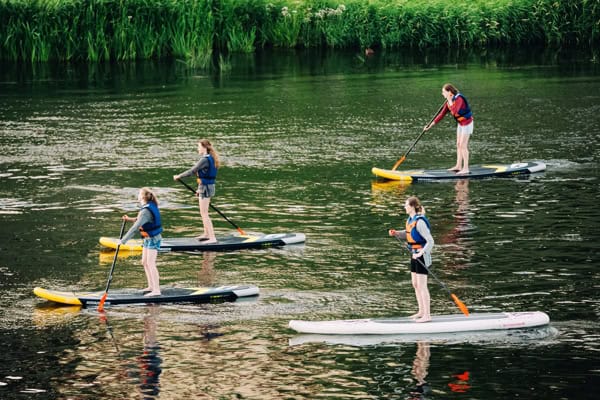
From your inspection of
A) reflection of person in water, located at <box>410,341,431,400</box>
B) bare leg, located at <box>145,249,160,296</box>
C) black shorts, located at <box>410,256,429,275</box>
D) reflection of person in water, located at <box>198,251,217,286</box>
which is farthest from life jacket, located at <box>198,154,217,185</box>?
reflection of person in water, located at <box>410,341,431,400</box>

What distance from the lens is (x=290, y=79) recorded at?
148 ft

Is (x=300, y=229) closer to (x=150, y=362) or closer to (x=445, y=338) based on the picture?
(x=445, y=338)

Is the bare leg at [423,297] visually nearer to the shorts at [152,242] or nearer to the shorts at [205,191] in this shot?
the shorts at [152,242]

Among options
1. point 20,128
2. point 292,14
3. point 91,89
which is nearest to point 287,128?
point 20,128

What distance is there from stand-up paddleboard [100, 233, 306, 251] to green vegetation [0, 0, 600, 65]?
2687 centimetres

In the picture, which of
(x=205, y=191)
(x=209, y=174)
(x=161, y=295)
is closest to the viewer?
(x=161, y=295)

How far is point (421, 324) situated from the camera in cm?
1702

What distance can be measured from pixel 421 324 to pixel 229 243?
19.6 ft

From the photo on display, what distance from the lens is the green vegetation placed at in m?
48.4

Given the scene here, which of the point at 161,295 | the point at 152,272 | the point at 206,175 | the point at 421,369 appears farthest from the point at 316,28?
the point at 421,369

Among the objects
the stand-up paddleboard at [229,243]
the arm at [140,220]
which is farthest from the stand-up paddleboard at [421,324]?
the stand-up paddleboard at [229,243]

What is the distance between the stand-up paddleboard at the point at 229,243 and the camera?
72.4 ft

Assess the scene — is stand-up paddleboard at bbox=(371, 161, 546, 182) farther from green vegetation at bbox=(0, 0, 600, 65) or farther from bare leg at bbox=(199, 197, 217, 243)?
green vegetation at bbox=(0, 0, 600, 65)

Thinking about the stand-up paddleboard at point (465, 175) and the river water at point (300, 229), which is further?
the stand-up paddleboard at point (465, 175)
